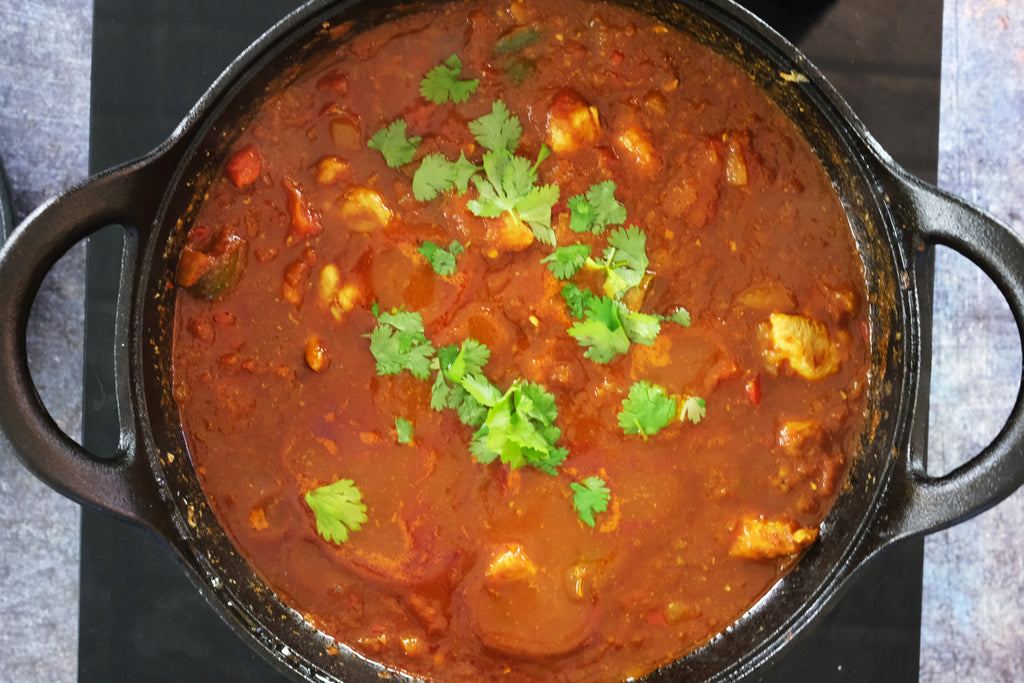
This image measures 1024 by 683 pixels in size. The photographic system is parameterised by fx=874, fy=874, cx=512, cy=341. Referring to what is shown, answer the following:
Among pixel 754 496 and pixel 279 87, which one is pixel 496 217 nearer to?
pixel 279 87

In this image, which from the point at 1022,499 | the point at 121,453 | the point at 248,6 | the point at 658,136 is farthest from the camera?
the point at 1022,499

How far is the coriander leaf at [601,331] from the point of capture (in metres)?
2.50

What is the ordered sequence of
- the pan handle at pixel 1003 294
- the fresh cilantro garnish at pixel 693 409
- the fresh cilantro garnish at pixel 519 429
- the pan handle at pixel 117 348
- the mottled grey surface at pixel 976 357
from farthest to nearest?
the mottled grey surface at pixel 976 357 < the fresh cilantro garnish at pixel 693 409 < the fresh cilantro garnish at pixel 519 429 < the pan handle at pixel 1003 294 < the pan handle at pixel 117 348

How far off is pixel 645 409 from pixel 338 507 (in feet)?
3.10

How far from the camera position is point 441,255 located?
251 centimetres

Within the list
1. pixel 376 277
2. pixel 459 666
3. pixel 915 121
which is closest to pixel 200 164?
pixel 376 277

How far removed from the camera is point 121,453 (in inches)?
94.3

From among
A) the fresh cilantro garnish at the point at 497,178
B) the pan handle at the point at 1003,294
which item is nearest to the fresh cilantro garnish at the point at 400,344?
the fresh cilantro garnish at the point at 497,178

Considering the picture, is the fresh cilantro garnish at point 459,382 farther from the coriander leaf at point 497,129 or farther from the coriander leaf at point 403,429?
the coriander leaf at point 497,129

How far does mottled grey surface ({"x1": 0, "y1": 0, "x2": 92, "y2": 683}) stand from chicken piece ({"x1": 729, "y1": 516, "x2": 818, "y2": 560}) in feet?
7.17

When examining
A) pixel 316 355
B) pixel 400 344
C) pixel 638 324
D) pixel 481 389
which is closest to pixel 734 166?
pixel 638 324

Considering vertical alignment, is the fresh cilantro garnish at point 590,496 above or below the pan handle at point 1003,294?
below

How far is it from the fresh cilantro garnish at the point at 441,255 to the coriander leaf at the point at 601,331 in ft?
1.29

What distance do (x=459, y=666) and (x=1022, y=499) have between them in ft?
6.72
